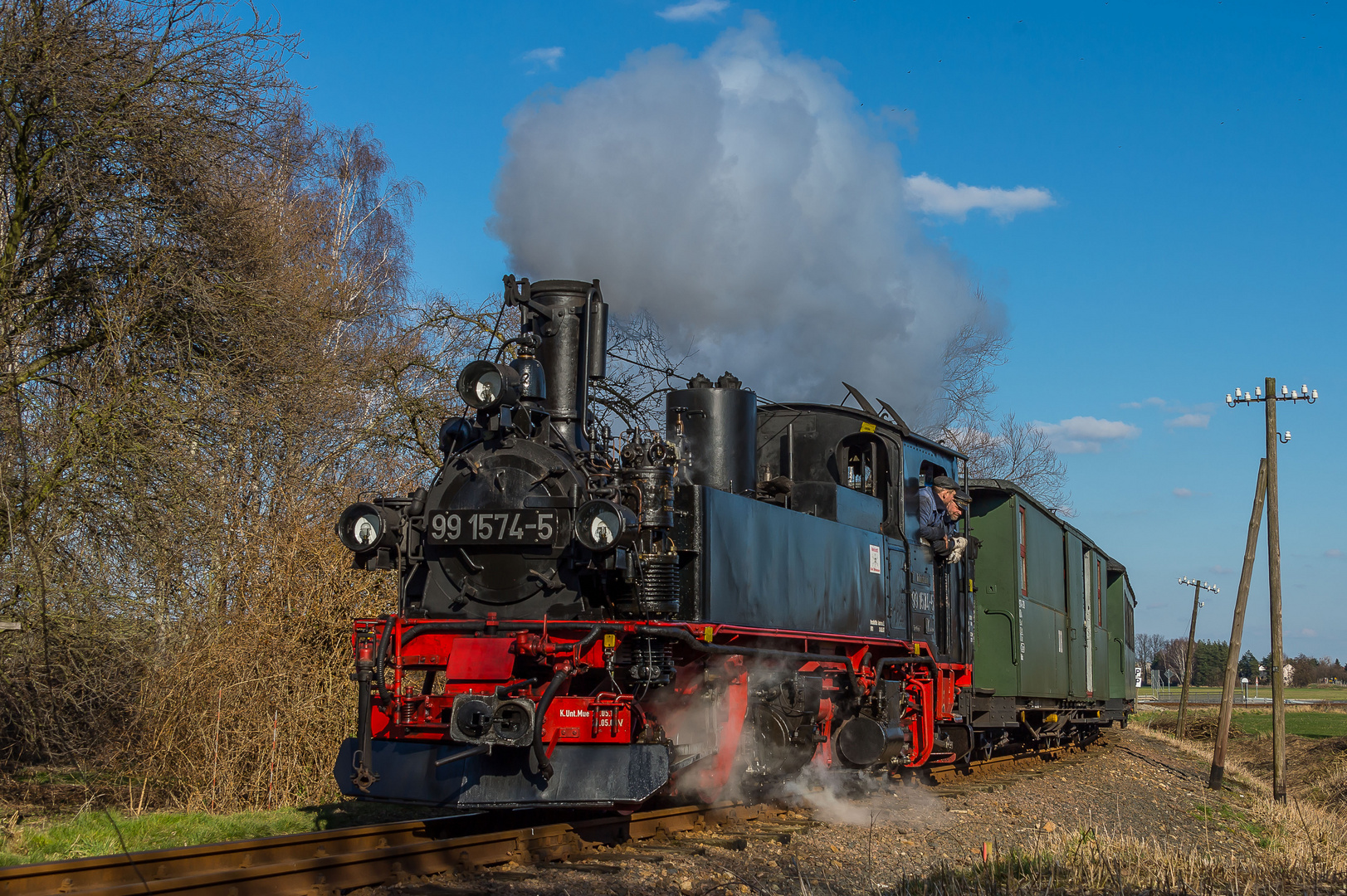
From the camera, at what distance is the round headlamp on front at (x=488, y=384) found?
7.76 meters

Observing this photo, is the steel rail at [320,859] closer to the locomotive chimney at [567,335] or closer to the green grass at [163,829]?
the green grass at [163,829]

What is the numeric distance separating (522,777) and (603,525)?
156 cm

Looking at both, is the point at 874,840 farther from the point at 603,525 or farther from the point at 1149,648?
the point at 1149,648

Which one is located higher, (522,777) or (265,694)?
(265,694)

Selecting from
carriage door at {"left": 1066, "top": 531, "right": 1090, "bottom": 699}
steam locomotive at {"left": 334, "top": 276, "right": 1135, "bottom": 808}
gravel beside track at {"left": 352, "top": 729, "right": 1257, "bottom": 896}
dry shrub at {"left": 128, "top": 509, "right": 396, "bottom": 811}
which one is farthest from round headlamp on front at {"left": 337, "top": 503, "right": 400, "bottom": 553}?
carriage door at {"left": 1066, "top": 531, "right": 1090, "bottom": 699}

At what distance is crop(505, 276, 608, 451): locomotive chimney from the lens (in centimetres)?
834

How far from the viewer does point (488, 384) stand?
7.84m

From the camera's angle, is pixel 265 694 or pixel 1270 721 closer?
pixel 265 694

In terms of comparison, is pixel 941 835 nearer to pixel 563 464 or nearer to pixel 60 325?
pixel 563 464

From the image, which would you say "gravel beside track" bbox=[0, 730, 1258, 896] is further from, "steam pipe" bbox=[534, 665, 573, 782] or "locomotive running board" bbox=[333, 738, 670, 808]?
"steam pipe" bbox=[534, 665, 573, 782]

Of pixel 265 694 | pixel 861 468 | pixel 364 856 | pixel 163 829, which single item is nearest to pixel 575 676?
pixel 364 856

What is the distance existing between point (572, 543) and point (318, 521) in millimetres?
4050

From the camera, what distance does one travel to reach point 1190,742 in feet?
91.2

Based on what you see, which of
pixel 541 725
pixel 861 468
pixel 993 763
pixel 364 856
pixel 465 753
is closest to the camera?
pixel 364 856
